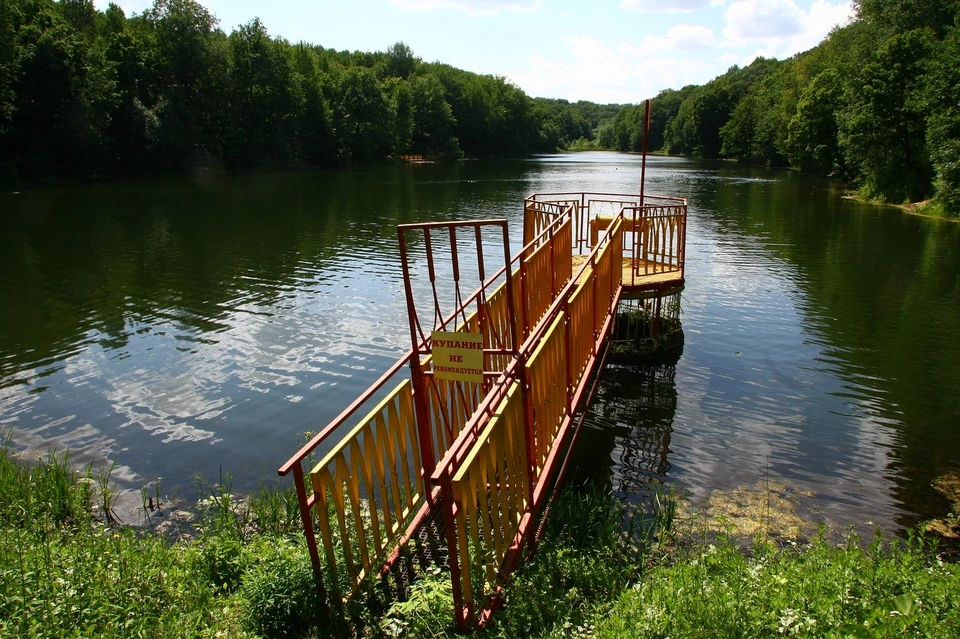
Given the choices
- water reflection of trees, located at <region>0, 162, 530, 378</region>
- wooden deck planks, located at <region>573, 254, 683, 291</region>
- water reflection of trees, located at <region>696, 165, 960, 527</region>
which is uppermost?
wooden deck planks, located at <region>573, 254, 683, 291</region>

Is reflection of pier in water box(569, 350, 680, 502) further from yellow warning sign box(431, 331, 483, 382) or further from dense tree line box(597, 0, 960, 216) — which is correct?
dense tree line box(597, 0, 960, 216)

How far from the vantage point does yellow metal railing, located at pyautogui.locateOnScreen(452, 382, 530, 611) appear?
4.39m

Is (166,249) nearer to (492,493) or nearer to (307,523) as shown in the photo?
(307,523)

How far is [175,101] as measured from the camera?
6181 cm

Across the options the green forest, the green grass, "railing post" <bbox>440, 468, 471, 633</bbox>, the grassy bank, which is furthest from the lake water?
the green forest

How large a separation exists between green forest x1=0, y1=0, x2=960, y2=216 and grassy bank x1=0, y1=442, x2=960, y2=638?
34.0 m

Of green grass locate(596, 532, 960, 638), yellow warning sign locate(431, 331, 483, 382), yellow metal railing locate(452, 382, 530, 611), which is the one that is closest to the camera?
green grass locate(596, 532, 960, 638)

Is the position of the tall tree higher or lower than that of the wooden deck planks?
higher

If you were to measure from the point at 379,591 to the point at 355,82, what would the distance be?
8727 cm

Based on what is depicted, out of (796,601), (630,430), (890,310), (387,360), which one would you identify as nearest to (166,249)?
(387,360)

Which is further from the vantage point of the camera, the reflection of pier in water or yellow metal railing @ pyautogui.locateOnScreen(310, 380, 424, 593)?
the reflection of pier in water

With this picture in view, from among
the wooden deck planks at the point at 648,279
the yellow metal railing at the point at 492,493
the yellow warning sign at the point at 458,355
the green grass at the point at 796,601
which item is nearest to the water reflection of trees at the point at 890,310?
the wooden deck planks at the point at 648,279

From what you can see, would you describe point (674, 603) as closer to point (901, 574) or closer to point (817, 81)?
point (901, 574)

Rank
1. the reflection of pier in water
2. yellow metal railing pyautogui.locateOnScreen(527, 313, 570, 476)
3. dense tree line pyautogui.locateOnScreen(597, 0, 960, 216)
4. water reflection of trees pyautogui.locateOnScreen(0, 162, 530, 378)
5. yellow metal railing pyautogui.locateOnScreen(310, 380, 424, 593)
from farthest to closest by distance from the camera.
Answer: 1. dense tree line pyautogui.locateOnScreen(597, 0, 960, 216)
2. water reflection of trees pyautogui.locateOnScreen(0, 162, 530, 378)
3. the reflection of pier in water
4. yellow metal railing pyautogui.locateOnScreen(527, 313, 570, 476)
5. yellow metal railing pyautogui.locateOnScreen(310, 380, 424, 593)
